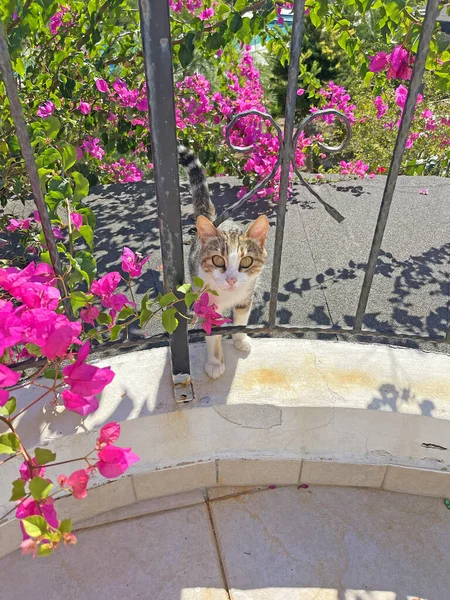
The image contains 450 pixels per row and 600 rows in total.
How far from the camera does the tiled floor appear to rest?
1517 millimetres

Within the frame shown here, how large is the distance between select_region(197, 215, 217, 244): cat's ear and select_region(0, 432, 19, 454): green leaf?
46.6 inches

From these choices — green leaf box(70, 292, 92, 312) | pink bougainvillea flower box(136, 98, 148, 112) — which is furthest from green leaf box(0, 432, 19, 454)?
pink bougainvillea flower box(136, 98, 148, 112)

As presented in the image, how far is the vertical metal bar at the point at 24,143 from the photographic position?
103cm

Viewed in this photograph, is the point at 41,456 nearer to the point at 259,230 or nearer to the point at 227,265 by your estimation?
the point at 227,265

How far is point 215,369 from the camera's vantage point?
6.30ft

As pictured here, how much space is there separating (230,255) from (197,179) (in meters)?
0.75

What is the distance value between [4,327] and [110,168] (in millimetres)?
4270

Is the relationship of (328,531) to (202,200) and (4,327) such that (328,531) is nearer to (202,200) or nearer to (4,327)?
(4,327)

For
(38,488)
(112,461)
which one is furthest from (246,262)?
(38,488)

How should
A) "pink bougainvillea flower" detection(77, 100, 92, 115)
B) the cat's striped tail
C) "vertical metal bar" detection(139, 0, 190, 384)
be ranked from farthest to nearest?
"pink bougainvillea flower" detection(77, 100, 92, 115) → the cat's striped tail → "vertical metal bar" detection(139, 0, 190, 384)

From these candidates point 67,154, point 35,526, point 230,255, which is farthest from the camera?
point 230,255

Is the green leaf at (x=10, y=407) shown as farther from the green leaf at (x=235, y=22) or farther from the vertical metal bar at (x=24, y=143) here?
the green leaf at (x=235, y=22)

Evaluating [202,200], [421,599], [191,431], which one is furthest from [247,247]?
[421,599]

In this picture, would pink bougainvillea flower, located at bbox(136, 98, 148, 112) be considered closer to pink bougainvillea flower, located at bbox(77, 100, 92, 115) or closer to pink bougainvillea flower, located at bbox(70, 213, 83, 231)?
pink bougainvillea flower, located at bbox(77, 100, 92, 115)
